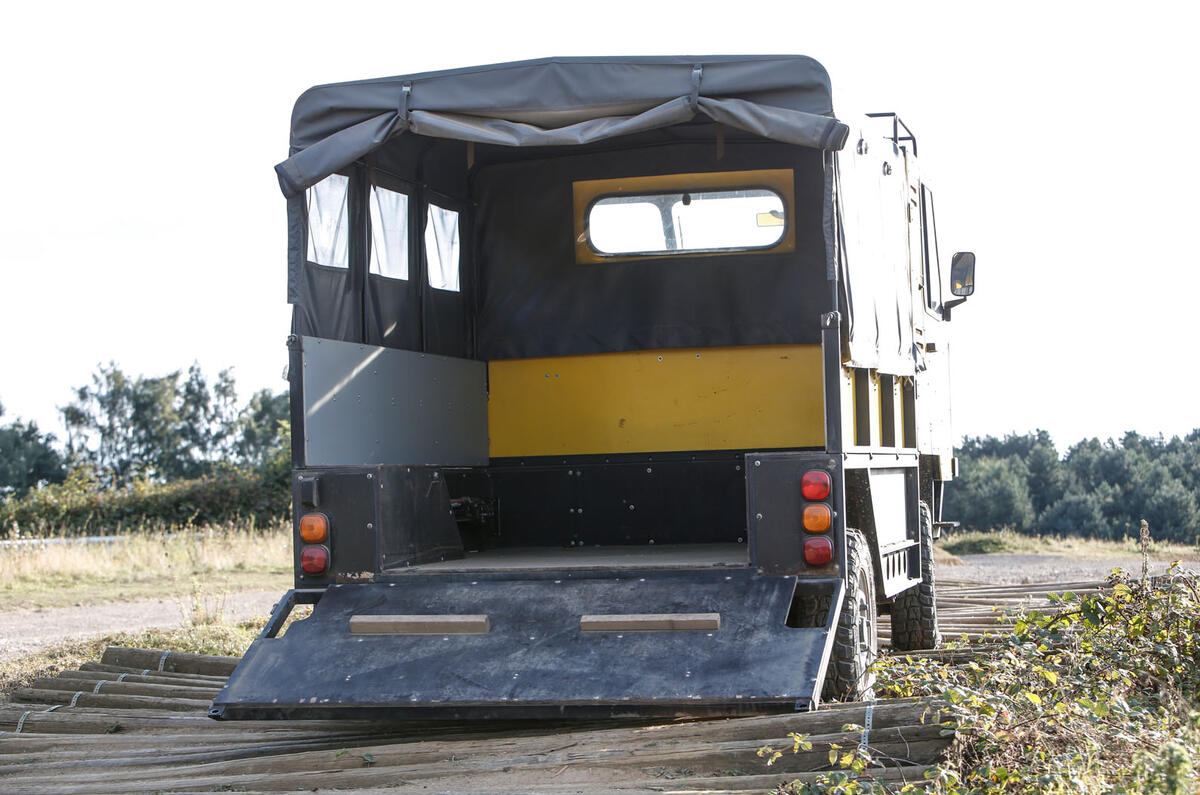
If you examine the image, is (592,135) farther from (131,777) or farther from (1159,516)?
(1159,516)

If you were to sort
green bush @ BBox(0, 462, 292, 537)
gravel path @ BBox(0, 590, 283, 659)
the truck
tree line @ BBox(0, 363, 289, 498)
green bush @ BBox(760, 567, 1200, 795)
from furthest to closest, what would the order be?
tree line @ BBox(0, 363, 289, 498) → green bush @ BBox(0, 462, 292, 537) → gravel path @ BBox(0, 590, 283, 659) → the truck → green bush @ BBox(760, 567, 1200, 795)

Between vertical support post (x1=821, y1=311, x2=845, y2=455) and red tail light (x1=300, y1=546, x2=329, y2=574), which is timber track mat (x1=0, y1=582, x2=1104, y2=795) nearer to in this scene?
red tail light (x1=300, y1=546, x2=329, y2=574)

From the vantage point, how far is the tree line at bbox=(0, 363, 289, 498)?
1850 inches

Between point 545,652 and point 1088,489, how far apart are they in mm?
30756

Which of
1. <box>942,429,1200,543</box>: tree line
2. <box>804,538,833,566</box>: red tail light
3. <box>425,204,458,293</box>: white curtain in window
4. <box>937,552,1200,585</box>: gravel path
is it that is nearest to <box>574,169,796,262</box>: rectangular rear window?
<box>425,204,458,293</box>: white curtain in window

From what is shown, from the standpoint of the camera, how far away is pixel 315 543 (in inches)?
246

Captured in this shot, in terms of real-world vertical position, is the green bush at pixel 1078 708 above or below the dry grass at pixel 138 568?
above

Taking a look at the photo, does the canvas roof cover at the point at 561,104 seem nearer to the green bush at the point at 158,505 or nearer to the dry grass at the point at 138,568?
the dry grass at the point at 138,568

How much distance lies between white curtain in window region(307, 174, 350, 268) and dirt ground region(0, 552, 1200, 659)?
16.6 ft

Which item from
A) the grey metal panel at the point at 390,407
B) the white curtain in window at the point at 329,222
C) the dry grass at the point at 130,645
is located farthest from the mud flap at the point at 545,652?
the dry grass at the point at 130,645

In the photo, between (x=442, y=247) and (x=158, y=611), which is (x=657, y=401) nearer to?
(x=442, y=247)

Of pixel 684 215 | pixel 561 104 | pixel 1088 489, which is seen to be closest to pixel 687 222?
pixel 684 215

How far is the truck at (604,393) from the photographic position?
5527mm

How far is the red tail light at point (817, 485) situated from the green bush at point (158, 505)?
20.4 meters
